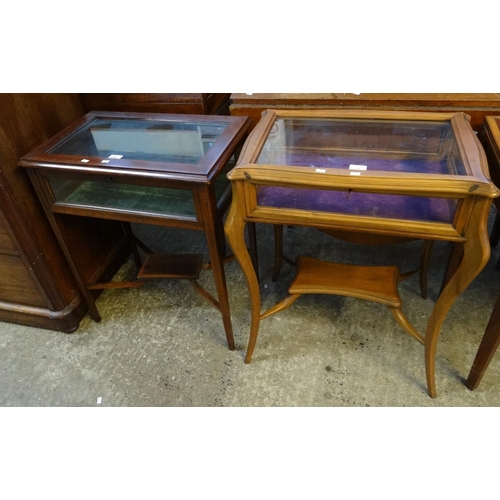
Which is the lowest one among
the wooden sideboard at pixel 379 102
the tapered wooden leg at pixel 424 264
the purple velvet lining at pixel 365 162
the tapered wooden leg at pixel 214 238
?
the tapered wooden leg at pixel 424 264

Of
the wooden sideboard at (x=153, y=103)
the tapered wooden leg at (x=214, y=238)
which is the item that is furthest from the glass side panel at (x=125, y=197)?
the wooden sideboard at (x=153, y=103)

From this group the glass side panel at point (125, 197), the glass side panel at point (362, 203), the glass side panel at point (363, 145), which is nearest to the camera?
the glass side panel at point (362, 203)

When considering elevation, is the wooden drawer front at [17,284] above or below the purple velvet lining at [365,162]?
below

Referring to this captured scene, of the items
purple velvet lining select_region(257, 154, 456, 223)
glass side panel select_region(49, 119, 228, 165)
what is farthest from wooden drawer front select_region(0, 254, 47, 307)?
purple velvet lining select_region(257, 154, 456, 223)

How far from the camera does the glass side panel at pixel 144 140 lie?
5.00ft

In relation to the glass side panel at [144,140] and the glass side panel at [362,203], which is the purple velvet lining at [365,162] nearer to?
the glass side panel at [362,203]

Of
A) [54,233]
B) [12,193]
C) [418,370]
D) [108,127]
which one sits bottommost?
[418,370]

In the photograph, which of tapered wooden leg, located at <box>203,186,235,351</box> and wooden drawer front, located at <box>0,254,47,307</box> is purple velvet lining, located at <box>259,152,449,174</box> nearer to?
tapered wooden leg, located at <box>203,186,235,351</box>

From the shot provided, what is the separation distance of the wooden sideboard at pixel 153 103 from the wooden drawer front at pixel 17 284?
0.80 metres

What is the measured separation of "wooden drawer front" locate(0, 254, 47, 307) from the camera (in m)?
1.73

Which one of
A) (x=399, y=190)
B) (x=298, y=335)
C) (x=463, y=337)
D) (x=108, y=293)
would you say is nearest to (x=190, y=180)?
(x=399, y=190)

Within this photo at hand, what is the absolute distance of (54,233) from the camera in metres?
1.75

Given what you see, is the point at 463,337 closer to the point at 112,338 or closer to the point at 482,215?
the point at 482,215

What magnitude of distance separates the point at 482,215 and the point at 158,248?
176 cm
